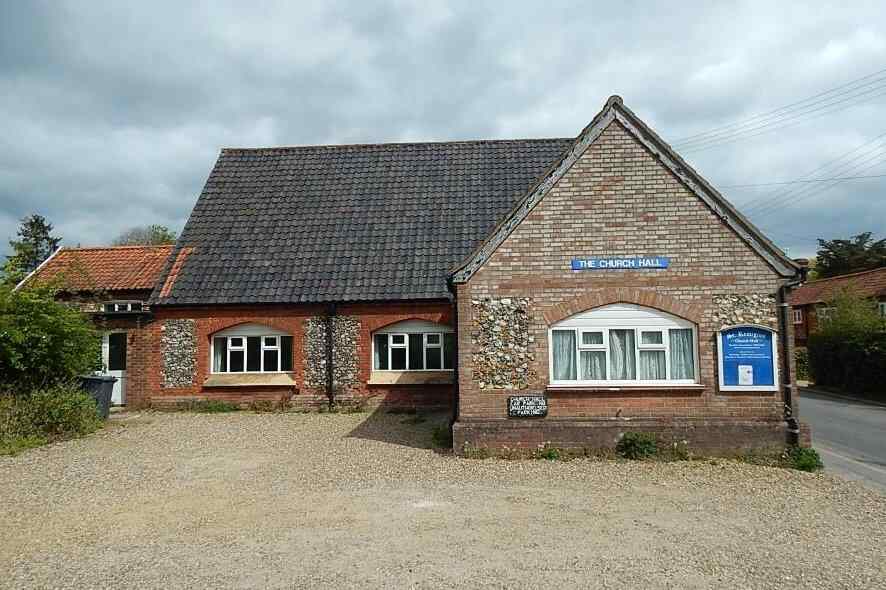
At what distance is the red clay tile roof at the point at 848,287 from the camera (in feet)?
105

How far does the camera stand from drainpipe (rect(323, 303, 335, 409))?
18.0 m

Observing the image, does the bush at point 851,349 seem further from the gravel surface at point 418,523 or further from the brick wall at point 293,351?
the brick wall at point 293,351

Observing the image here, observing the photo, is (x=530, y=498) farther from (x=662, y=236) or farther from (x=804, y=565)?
(x=662, y=236)

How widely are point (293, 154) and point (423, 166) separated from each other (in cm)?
509

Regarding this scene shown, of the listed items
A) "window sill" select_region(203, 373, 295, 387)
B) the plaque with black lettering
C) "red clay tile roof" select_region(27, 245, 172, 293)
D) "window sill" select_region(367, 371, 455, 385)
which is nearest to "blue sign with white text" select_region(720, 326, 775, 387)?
the plaque with black lettering

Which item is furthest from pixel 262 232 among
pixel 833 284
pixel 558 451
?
pixel 833 284

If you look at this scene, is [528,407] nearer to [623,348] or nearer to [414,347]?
[623,348]

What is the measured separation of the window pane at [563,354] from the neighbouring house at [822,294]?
943 inches

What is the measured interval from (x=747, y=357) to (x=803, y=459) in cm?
193

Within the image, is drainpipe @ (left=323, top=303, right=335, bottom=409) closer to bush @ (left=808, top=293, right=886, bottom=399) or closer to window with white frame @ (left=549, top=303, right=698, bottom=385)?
window with white frame @ (left=549, top=303, right=698, bottom=385)

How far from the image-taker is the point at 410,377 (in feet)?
59.0

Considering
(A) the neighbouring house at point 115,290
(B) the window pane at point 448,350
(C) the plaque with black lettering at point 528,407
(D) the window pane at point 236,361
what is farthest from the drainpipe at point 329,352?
(C) the plaque with black lettering at point 528,407

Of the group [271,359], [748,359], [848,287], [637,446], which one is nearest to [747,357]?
[748,359]

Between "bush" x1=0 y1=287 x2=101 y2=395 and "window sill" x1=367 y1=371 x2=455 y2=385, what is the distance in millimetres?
7547
